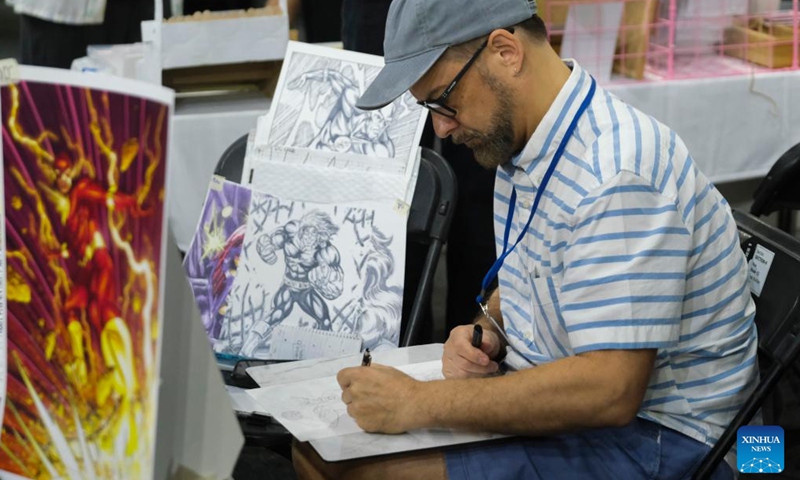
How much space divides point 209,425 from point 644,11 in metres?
2.13

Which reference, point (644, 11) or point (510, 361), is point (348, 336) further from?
point (644, 11)

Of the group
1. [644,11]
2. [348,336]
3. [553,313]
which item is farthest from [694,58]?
[553,313]

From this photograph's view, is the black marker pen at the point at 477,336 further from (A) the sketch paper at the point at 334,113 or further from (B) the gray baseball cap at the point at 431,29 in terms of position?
(A) the sketch paper at the point at 334,113

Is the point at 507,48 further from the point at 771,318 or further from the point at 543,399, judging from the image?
the point at 771,318

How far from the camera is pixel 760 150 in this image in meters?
3.08

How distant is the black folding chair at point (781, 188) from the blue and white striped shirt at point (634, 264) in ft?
2.53

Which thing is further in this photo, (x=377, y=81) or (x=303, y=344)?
(x=303, y=344)

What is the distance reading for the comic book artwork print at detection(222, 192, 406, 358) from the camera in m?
2.19

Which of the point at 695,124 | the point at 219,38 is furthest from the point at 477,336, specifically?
the point at 695,124

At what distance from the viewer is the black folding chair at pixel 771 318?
5.32 feet

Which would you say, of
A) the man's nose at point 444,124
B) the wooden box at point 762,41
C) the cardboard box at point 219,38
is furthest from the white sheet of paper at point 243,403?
the wooden box at point 762,41

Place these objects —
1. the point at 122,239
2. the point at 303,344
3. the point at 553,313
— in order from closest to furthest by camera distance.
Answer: the point at 122,239, the point at 553,313, the point at 303,344

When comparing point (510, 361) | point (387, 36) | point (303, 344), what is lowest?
point (303, 344)

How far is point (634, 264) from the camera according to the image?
4.84 ft
